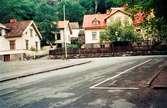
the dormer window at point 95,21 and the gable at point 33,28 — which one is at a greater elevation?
the dormer window at point 95,21

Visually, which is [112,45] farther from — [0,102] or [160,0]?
[0,102]

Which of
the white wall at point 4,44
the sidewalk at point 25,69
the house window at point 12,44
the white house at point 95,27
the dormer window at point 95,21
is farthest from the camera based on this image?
the dormer window at point 95,21

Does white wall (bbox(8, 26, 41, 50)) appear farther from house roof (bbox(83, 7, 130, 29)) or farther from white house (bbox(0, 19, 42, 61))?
house roof (bbox(83, 7, 130, 29))

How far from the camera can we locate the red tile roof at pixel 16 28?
72125 mm

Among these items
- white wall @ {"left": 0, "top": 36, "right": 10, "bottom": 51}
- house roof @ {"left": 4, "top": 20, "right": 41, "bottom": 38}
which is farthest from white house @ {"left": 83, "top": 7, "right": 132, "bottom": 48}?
white wall @ {"left": 0, "top": 36, "right": 10, "bottom": 51}

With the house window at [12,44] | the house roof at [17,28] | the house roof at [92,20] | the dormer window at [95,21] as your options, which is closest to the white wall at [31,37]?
the house roof at [17,28]

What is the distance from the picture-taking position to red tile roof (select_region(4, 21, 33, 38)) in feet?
237

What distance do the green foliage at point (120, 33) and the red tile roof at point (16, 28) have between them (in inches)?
652

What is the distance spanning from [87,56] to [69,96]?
163ft

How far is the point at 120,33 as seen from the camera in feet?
218

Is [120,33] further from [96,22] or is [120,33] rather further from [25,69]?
[25,69]

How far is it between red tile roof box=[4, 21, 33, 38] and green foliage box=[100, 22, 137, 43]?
1656cm

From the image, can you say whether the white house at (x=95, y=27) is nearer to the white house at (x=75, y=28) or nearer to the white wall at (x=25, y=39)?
the white wall at (x=25, y=39)

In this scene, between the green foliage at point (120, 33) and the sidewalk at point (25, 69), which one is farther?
the green foliage at point (120, 33)
